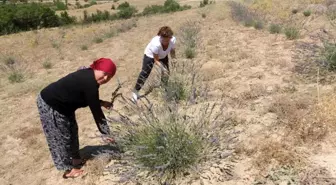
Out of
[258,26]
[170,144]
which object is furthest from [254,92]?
[258,26]

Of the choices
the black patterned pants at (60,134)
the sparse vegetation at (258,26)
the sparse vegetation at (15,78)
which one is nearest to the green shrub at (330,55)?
the black patterned pants at (60,134)

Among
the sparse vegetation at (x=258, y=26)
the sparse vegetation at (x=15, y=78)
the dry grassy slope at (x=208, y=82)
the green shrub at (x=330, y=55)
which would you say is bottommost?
the sparse vegetation at (x=15, y=78)

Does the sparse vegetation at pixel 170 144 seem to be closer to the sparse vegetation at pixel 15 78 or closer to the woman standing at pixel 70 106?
the woman standing at pixel 70 106

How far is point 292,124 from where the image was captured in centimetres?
372

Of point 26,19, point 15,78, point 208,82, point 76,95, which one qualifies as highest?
point 76,95

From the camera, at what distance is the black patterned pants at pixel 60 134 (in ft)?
12.1

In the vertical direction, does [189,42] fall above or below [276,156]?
above

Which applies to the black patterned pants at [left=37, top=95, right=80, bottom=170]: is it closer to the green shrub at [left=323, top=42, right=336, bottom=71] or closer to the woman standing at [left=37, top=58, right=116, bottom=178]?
the woman standing at [left=37, top=58, right=116, bottom=178]

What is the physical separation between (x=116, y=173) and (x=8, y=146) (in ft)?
8.15

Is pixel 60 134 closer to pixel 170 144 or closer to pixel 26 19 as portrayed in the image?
pixel 170 144

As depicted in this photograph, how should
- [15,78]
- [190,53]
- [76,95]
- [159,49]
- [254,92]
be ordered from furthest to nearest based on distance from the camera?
[15,78] < [190,53] < [159,49] < [254,92] < [76,95]

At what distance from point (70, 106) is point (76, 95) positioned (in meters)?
0.20

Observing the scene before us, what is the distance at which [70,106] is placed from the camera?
363cm

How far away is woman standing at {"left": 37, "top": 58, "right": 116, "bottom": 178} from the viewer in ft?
11.1
